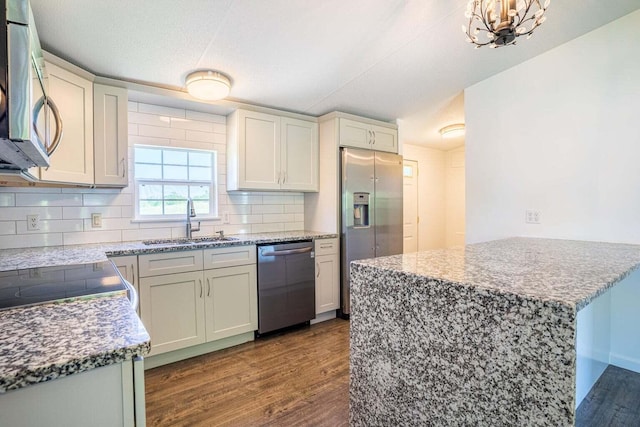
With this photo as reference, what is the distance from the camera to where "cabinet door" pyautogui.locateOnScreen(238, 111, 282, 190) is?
301 cm

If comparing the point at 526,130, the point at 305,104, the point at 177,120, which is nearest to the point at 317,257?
the point at 305,104

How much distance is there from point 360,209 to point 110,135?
7.80 feet

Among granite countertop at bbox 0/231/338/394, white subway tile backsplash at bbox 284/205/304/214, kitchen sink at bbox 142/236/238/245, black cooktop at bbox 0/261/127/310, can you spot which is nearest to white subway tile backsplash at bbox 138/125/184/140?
kitchen sink at bbox 142/236/238/245

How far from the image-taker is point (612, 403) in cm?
166

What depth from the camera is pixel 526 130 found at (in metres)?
2.69

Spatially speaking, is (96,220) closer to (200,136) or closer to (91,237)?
(91,237)

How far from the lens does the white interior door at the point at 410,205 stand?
4926mm

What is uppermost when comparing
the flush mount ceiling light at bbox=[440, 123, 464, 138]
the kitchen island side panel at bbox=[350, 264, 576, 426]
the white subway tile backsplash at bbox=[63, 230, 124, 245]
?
the flush mount ceiling light at bbox=[440, 123, 464, 138]

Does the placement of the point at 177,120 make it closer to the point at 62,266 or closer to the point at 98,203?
the point at 98,203

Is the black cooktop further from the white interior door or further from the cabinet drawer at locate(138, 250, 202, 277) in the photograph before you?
the white interior door

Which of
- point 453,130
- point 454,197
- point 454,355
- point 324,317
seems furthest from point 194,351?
point 454,197

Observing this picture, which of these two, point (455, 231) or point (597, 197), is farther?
point (455, 231)

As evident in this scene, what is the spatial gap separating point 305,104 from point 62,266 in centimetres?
243

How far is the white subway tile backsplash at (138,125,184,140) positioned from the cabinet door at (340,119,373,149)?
1.60 m
